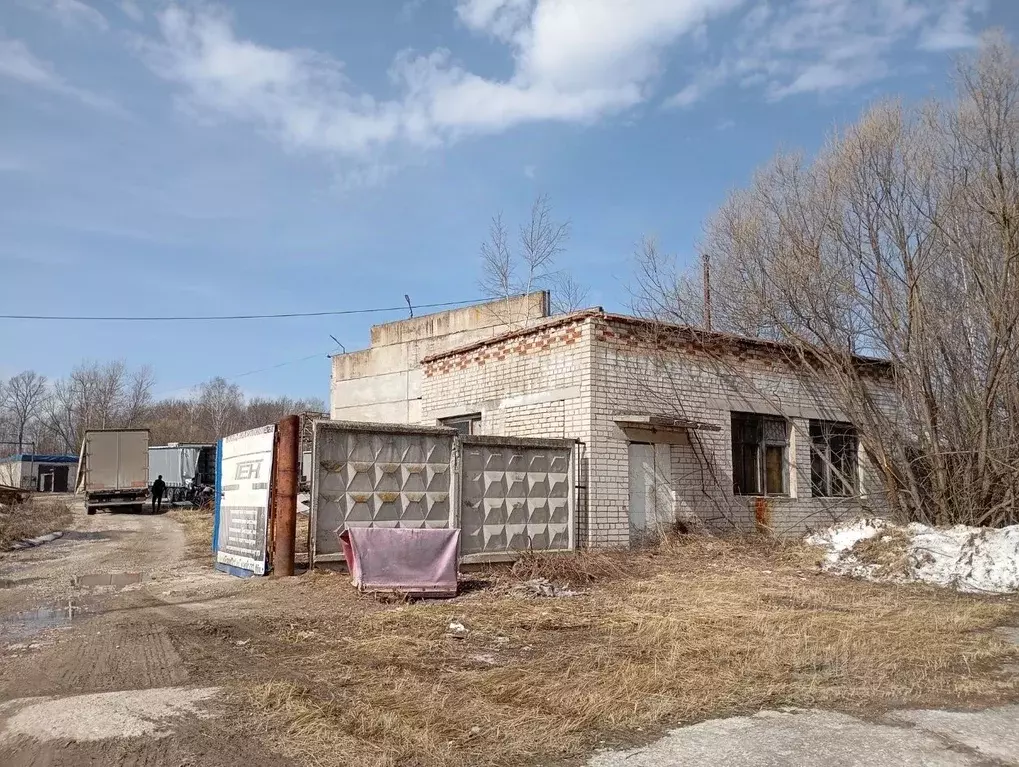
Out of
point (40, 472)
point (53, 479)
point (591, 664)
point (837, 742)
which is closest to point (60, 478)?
point (53, 479)

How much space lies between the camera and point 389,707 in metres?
5.27

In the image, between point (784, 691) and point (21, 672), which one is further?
point (21, 672)

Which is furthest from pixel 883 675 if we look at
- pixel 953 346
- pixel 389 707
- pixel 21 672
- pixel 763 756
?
pixel 953 346

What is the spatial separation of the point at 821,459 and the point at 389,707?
532 inches

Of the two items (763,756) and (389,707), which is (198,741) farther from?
(763,756)

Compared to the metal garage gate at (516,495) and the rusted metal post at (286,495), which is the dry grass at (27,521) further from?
the metal garage gate at (516,495)

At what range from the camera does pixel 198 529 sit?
71.8 ft

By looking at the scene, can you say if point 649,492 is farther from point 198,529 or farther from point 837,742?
point 198,529

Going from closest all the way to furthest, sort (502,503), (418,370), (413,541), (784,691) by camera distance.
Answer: (784,691)
(413,541)
(502,503)
(418,370)

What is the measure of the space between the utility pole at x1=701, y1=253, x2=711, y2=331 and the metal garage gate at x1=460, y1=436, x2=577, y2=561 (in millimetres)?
4841

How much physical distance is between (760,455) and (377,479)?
26.4 feet

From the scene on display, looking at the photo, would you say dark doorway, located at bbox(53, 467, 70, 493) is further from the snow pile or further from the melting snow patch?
the melting snow patch

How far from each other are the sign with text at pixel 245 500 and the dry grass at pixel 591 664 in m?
1.75

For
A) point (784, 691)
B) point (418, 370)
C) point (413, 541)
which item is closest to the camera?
point (784, 691)
